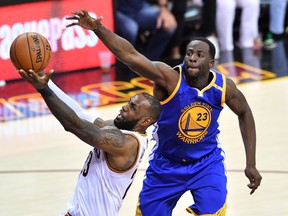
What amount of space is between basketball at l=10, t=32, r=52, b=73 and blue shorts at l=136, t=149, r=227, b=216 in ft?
4.62

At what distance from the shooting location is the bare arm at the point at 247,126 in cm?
693

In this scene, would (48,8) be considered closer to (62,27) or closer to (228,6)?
(62,27)

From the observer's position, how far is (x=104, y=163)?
607 centimetres

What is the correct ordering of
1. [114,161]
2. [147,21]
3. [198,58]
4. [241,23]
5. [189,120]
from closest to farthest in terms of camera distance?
1. [114,161]
2. [198,58]
3. [189,120]
4. [147,21]
5. [241,23]

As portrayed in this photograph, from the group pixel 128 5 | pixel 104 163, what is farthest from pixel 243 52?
pixel 104 163

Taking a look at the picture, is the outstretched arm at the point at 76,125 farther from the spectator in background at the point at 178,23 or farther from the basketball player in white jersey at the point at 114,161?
the spectator in background at the point at 178,23

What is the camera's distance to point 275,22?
1471cm

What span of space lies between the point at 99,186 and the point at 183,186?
1.04 m

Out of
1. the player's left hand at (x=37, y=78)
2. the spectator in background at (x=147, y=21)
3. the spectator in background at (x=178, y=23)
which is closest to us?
the player's left hand at (x=37, y=78)

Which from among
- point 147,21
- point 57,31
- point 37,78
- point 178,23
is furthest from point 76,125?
point 178,23

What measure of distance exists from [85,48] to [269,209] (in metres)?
5.57

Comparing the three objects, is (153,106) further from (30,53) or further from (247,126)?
(247,126)

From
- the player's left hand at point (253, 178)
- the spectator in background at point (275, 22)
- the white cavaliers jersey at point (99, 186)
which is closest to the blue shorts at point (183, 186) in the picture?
the player's left hand at point (253, 178)

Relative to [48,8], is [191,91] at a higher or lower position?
higher
